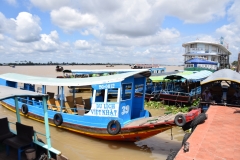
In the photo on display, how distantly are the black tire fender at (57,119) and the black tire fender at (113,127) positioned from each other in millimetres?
2677

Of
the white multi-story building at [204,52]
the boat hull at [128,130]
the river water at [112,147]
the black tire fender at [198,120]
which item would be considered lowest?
the river water at [112,147]

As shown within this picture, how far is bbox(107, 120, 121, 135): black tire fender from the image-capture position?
706 cm

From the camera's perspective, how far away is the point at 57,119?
8992 millimetres

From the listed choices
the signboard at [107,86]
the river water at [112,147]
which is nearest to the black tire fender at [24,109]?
the river water at [112,147]

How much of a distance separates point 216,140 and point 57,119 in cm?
642

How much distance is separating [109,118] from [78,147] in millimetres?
1778

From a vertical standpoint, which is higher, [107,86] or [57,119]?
[107,86]

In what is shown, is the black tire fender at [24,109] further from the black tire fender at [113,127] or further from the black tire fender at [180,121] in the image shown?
the black tire fender at [180,121]

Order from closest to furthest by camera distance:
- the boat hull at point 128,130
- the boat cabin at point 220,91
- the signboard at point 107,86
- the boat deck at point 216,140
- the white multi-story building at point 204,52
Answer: the boat deck at point 216,140 → the boat hull at point 128,130 → the signboard at point 107,86 → the boat cabin at point 220,91 → the white multi-story building at point 204,52

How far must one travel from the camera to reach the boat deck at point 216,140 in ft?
14.6

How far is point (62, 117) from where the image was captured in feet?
29.1

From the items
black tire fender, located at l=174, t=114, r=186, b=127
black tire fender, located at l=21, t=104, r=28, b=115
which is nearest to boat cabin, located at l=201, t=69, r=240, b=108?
black tire fender, located at l=174, t=114, r=186, b=127

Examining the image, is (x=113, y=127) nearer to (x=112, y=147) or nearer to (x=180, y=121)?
(x=112, y=147)

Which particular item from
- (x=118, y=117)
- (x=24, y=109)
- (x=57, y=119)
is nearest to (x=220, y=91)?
(x=118, y=117)
